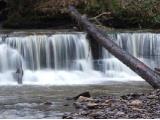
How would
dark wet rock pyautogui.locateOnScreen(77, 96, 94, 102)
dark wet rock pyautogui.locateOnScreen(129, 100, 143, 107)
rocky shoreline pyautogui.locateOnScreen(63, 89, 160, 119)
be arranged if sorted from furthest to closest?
dark wet rock pyautogui.locateOnScreen(77, 96, 94, 102)
dark wet rock pyautogui.locateOnScreen(129, 100, 143, 107)
rocky shoreline pyautogui.locateOnScreen(63, 89, 160, 119)

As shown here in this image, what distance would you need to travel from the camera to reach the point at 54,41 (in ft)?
54.4

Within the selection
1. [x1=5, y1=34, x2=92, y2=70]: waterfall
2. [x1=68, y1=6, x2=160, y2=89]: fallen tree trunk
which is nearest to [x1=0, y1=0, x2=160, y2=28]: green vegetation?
[x1=68, y1=6, x2=160, y2=89]: fallen tree trunk

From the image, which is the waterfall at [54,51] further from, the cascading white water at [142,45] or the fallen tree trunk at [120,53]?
the cascading white water at [142,45]

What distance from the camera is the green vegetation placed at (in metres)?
19.5

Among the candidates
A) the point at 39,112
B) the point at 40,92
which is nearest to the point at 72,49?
the point at 40,92

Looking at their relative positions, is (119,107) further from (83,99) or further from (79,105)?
(83,99)

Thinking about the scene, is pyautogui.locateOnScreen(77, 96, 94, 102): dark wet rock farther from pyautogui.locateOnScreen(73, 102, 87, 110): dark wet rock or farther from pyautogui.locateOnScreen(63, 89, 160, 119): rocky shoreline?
pyautogui.locateOnScreen(73, 102, 87, 110): dark wet rock

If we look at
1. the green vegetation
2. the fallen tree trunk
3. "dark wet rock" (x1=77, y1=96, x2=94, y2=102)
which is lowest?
"dark wet rock" (x1=77, y1=96, x2=94, y2=102)

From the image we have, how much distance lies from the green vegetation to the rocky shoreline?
9.09 m

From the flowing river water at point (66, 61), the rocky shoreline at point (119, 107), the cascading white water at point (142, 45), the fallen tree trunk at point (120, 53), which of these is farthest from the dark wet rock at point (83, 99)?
the cascading white water at point (142, 45)

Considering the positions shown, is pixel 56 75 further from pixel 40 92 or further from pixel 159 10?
pixel 159 10

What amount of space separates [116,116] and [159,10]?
11838 millimetres

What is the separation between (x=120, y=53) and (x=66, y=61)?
3.67 meters

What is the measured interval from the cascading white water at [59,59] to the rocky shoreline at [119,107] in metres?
4.96
